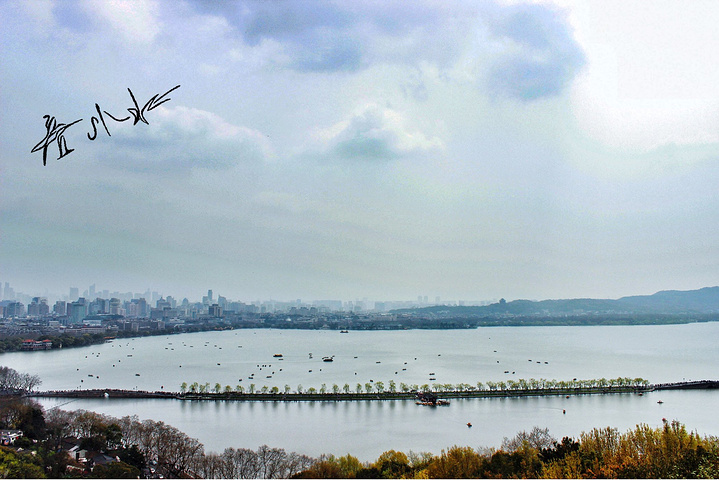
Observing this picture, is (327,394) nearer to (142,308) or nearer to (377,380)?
(377,380)

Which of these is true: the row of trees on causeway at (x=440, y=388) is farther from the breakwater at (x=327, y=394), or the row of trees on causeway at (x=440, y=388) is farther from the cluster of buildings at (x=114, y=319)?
the cluster of buildings at (x=114, y=319)

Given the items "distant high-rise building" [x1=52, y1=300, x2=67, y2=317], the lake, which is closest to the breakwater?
the lake

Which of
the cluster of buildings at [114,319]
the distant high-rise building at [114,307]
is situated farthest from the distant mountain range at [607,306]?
the distant high-rise building at [114,307]

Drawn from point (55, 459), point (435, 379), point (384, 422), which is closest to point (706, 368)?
point (435, 379)

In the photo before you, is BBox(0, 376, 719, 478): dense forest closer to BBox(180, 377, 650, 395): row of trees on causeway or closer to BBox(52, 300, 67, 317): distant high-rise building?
BBox(180, 377, 650, 395): row of trees on causeway

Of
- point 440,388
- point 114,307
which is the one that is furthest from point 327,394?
point 114,307

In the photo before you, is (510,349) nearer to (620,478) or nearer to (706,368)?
(706,368)
